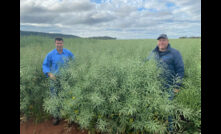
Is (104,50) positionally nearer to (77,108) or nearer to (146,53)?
(146,53)

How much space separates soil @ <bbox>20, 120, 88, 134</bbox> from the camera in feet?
8.70

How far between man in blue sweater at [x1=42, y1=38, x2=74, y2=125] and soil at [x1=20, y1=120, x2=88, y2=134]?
16 cm

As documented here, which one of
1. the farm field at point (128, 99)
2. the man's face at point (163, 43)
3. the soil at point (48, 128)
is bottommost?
the soil at point (48, 128)

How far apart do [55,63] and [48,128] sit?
151cm

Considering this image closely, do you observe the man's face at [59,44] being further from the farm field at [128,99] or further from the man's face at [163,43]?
the man's face at [163,43]

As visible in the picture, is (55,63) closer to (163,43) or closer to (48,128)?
(48,128)

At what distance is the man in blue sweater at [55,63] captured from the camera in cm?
281

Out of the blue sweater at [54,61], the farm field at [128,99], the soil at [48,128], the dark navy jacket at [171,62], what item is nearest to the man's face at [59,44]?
the blue sweater at [54,61]

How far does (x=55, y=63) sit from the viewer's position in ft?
9.81

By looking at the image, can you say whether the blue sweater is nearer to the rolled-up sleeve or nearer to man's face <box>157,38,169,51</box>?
the rolled-up sleeve

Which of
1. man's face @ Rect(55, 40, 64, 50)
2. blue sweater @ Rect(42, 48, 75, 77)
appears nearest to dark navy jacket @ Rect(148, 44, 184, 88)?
blue sweater @ Rect(42, 48, 75, 77)

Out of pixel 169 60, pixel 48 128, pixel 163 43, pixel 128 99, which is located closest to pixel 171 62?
pixel 169 60

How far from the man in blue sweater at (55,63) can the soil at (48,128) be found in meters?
0.16
